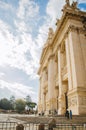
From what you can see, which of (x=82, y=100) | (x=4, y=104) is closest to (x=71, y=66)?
(x=82, y=100)

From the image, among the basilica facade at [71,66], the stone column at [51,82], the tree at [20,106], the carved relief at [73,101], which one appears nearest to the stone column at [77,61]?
the basilica facade at [71,66]

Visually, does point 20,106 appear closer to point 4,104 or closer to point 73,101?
point 4,104

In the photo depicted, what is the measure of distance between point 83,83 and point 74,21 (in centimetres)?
872

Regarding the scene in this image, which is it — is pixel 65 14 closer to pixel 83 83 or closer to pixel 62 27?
pixel 62 27

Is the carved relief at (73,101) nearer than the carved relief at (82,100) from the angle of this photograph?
No

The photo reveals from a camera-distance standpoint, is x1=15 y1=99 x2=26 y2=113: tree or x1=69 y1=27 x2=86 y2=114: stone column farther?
x1=15 y1=99 x2=26 y2=113: tree

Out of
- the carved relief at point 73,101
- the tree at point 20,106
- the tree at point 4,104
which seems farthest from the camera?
the tree at point 4,104

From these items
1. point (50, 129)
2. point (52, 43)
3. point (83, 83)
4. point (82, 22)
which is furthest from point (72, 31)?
point (50, 129)

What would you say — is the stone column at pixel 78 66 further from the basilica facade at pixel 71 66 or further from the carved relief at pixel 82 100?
the carved relief at pixel 82 100

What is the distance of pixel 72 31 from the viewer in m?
19.1

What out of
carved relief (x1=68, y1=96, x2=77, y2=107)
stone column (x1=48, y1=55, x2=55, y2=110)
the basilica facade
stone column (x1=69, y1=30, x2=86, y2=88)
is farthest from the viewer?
stone column (x1=48, y1=55, x2=55, y2=110)

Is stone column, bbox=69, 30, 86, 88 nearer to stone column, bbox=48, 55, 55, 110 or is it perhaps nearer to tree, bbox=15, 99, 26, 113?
stone column, bbox=48, 55, 55, 110

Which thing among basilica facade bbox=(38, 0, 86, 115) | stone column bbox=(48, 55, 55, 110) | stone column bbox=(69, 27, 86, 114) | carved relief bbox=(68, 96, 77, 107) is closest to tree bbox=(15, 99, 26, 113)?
stone column bbox=(48, 55, 55, 110)

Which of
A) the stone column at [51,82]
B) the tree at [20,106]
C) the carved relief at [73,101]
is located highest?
the stone column at [51,82]
